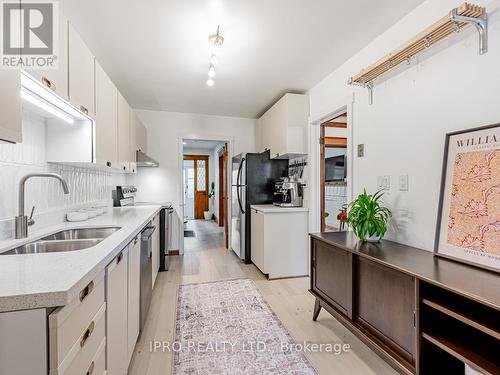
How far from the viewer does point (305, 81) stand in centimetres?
324

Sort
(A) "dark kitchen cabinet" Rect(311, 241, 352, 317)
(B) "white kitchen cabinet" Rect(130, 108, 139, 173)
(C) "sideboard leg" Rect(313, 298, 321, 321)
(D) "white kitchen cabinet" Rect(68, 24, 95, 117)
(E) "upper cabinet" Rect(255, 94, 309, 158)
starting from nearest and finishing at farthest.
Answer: (D) "white kitchen cabinet" Rect(68, 24, 95, 117) → (A) "dark kitchen cabinet" Rect(311, 241, 352, 317) → (C) "sideboard leg" Rect(313, 298, 321, 321) → (B) "white kitchen cabinet" Rect(130, 108, 139, 173) → (E) "upper cabinet" Rect(255, 94, 309, 158)

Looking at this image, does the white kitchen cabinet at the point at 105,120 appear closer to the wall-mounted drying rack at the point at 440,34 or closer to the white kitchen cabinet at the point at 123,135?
the white kitchen cabinet at the point at 123,135

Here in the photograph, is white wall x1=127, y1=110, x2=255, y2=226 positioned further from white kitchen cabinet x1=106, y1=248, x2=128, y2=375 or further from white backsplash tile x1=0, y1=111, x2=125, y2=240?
white kitchen cabinet x1=106, y1=248, x2=128, y2=375

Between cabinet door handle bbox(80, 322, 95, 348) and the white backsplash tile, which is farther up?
the white backsplash tile

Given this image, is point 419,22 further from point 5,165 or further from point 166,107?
point 166,107

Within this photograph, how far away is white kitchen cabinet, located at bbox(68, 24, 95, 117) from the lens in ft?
5.26

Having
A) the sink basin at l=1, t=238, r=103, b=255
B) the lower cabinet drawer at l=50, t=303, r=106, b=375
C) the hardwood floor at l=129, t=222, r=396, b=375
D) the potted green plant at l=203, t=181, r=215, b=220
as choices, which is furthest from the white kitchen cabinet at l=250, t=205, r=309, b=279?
the potted green plant at l=203, t=181, r=215, b=220

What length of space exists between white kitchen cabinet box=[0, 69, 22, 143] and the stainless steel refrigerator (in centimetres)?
301

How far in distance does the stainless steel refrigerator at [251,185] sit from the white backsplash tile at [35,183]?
2101 mm

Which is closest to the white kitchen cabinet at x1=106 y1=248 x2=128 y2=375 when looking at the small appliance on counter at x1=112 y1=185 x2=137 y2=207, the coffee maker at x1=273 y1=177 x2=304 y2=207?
the small appliance on counter at x1=112 y1=185 x2=137 y2=207

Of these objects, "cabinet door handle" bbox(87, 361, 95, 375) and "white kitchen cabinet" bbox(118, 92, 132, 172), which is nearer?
"cabinet door handle" bbox(87, 361, 95, 375)

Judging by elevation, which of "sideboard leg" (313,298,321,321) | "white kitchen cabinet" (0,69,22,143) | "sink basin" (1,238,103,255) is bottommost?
"sideboard leg" (313,298,321,321)

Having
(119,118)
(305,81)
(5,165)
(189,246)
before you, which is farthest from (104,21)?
(189,246)

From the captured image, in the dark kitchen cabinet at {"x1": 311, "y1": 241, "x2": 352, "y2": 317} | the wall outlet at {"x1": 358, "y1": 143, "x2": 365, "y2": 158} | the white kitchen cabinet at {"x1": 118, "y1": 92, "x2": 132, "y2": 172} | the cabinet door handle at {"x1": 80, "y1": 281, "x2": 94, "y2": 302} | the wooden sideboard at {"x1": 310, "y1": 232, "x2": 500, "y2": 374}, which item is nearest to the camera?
the cabinet door handle at {"x1": 80, "y1": 281, "x2": 94, "y2": 302}
